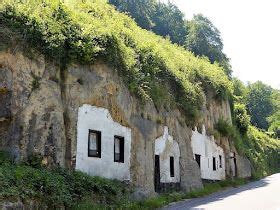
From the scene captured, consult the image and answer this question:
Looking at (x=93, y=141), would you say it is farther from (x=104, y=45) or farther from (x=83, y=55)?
(x=104, y=45)

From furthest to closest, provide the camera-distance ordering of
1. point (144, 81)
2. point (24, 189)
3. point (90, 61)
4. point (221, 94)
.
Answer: point (221, 94), point (144, 81), point (90, 61), point (24, 189)

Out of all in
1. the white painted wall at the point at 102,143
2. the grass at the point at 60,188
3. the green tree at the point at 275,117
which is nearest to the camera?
the grass at the point at 60,188

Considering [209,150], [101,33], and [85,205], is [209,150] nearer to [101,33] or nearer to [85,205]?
[101,33]

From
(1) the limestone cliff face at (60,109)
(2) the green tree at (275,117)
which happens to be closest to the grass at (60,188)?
(1) the limestone cliff face at (60,109)

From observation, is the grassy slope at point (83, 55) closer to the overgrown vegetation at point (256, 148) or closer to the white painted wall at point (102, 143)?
the white painted wall at point (102, 143)

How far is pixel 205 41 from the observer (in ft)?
232

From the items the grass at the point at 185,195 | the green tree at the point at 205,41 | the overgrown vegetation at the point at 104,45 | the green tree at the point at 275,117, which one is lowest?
the grass at the point at 185,195

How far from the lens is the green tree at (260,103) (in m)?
89.7

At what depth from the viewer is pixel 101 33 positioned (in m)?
19.7

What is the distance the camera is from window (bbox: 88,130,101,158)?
1838 centimetres

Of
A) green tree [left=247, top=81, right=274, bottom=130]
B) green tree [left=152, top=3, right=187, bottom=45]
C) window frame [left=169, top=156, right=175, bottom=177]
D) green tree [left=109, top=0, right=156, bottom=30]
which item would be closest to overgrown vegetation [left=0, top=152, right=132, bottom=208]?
window frame [left=169, top=156, right=175, bottom=177]

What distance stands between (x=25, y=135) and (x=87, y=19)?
7.27 metres

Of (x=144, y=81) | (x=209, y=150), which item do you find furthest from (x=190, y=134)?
(x=144, y=81)

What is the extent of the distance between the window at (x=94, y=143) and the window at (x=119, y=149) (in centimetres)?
127
